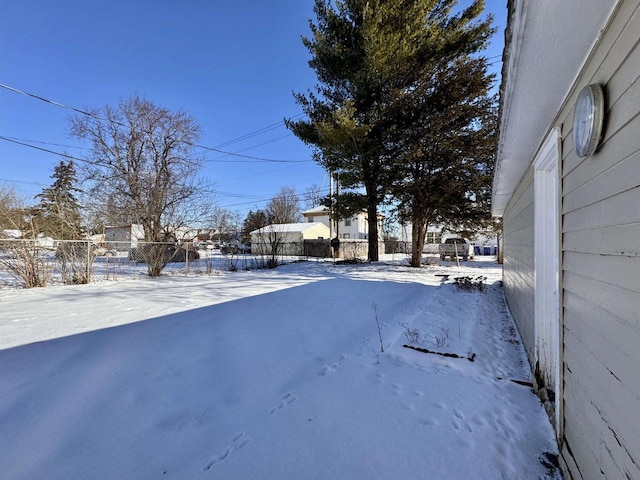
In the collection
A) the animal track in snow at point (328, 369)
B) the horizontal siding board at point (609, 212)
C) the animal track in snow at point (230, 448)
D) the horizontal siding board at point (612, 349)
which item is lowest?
the animal track in snow at point (230, 448)

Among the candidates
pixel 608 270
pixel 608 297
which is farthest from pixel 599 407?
pixel 608 270

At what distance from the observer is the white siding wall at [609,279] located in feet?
3.34

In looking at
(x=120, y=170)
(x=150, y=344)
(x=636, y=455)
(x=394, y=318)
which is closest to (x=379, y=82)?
(x=394, y=318)

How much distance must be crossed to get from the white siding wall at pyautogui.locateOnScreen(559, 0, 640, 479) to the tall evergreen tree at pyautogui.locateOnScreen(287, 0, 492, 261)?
9.95 m

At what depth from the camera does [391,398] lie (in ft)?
7.79

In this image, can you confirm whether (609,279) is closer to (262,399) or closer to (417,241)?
(262,399)

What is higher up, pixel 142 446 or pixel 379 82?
pixel 379 82

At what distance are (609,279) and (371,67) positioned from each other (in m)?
Answer: 11.7

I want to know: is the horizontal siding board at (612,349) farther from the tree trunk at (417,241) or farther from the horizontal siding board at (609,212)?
the tree trunk at (417,241)

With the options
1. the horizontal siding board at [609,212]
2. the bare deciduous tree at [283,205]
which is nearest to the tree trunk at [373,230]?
the horizontal siding board at [609,212]

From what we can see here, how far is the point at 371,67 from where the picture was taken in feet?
35.7

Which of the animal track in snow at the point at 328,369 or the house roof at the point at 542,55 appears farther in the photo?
the animal track in snow at the point at 328,369

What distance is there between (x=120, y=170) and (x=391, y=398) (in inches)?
732

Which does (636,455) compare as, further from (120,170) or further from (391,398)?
(120,170)
